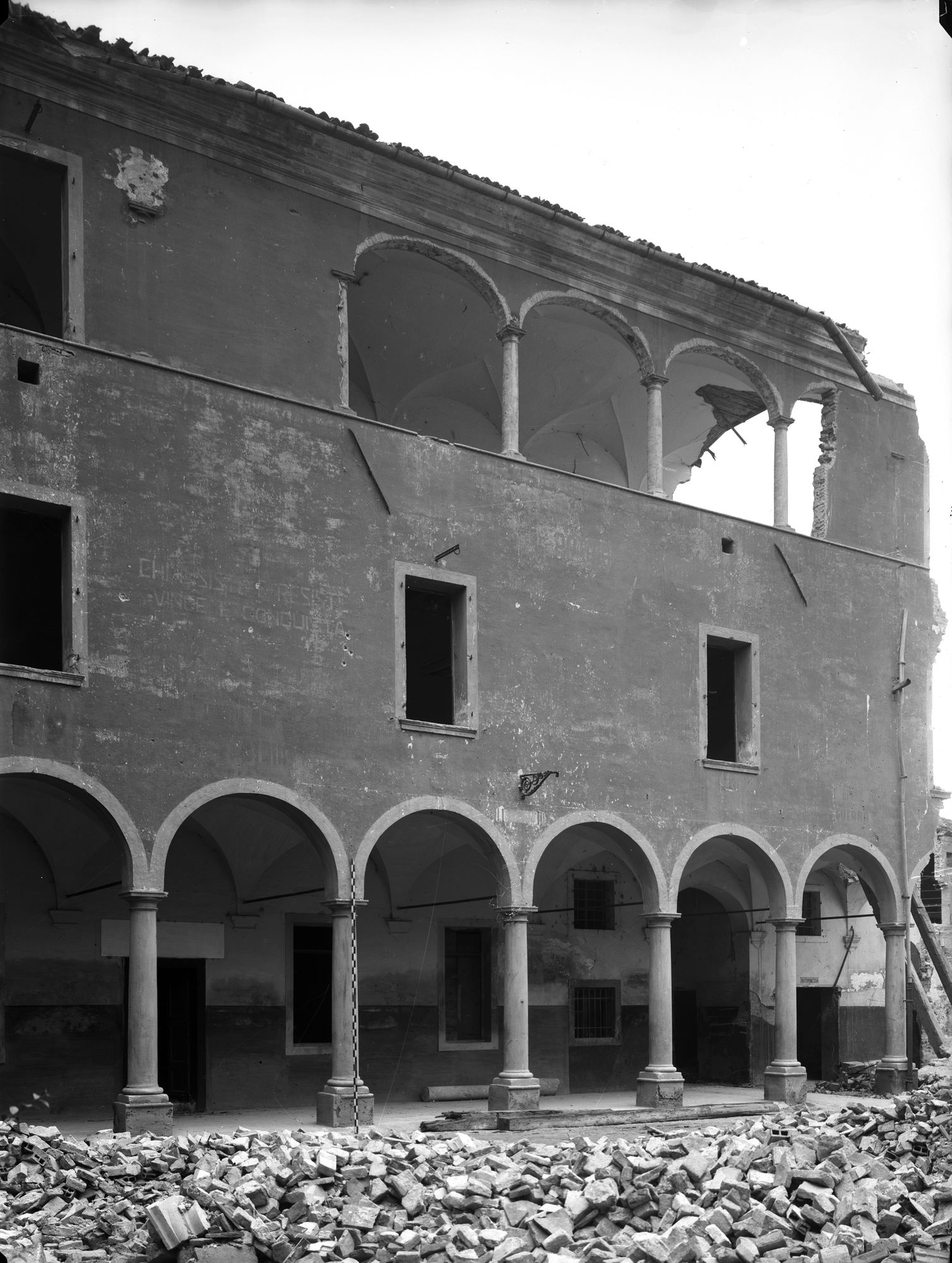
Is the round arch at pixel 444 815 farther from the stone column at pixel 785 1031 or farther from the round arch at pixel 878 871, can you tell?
the round arch at pixel 878 871

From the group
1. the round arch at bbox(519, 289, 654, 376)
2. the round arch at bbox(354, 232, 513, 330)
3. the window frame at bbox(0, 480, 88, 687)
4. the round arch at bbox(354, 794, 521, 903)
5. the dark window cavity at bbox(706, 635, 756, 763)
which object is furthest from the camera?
the dark window cavity at bbox(706, 635, 756, 763)

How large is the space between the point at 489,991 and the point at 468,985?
31cm

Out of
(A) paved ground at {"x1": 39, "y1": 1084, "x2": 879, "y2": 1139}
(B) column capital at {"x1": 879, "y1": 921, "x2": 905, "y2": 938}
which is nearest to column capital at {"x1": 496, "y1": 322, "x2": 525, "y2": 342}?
(A) paved ground at {"x1": 39, "y1": 1084, "x2": 879, "y2": 1139}

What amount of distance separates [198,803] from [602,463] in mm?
12436

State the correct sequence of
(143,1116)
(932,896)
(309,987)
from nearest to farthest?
(143,1116)
(309,987)
(932,896)

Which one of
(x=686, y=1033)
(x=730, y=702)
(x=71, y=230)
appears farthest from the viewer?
(x=686, y=1033)

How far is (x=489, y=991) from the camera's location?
21.2 metres

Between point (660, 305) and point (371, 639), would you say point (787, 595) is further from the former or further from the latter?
point (371, 639)

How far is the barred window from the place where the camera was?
872 inches

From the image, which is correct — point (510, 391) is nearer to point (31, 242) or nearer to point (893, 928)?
point (31, 242)

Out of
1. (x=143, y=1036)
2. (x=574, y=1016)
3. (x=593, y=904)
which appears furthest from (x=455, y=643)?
(x=574, y=1016)

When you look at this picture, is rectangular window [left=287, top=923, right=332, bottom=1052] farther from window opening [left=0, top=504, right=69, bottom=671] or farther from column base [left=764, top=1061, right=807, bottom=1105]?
column base [left=764, top=1061, right=807, bottom=1105]

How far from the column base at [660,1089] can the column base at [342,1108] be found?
12.7ft

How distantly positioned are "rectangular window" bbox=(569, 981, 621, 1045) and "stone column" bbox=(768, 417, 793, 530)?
713 centimetres
